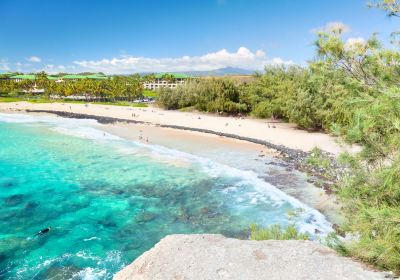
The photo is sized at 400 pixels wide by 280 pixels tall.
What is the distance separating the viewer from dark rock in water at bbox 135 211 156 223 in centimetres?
2023

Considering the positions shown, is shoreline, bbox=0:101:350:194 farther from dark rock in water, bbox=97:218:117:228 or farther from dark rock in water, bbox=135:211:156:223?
dark rock in water, bbox=97:218:117:228

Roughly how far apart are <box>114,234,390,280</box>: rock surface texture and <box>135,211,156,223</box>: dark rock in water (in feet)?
31.0

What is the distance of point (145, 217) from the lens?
814 inches

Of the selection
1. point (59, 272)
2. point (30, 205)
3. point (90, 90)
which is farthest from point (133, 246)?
point (90, 90)

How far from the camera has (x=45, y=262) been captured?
15305 mm

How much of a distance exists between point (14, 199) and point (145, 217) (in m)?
A: 9.45

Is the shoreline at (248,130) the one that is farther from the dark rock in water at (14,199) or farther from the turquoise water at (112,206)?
the dark rock in water at (14,199)

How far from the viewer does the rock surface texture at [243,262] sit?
885 centimetres

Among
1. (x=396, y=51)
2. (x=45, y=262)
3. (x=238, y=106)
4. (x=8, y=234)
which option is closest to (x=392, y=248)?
(x=396, y=51)

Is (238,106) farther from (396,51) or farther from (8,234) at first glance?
(396,51)

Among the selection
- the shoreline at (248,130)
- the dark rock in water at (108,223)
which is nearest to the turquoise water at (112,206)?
the dark rock in water at (108,223)

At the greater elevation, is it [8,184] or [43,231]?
[8,184]

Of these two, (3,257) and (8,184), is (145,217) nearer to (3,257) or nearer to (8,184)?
(3,257)

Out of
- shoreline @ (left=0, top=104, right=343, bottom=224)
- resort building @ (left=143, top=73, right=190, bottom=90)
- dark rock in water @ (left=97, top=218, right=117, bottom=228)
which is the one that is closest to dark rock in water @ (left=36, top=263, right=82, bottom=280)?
dark rock in water @ (left=97, top=218, right=117, bottom=228)
